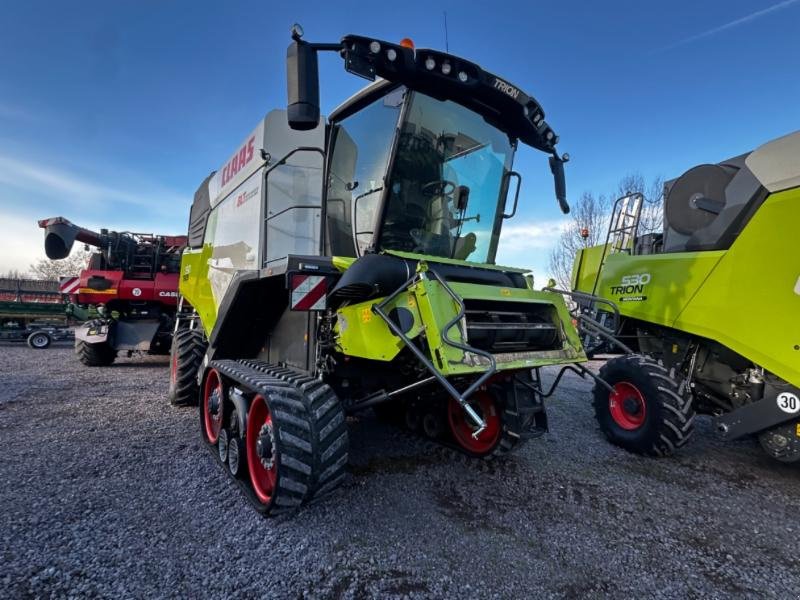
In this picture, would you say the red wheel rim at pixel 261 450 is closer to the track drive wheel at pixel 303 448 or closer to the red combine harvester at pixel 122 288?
the track drive wheel at pixel 303 448

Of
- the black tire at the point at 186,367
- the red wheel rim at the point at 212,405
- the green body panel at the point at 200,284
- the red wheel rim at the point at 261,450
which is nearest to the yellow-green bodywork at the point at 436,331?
the red wheel rim at the point at 261,450

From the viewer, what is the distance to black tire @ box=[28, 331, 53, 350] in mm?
11219

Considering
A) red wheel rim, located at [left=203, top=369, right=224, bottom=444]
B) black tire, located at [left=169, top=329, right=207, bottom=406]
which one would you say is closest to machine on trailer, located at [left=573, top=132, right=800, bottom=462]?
red wheel rim, located at [left=203, top=369, right=224, bottom=444]

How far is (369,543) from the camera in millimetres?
2492

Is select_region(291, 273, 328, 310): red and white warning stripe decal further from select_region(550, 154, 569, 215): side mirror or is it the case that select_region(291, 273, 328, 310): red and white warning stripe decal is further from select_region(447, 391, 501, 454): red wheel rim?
select_region(550, 154, 569, 215): side mirror

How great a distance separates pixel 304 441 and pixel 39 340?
1242cm

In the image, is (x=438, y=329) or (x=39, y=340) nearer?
(x=438, y=329)

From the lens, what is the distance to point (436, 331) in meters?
2.51

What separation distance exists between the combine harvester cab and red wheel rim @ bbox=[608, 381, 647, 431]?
1.44 metres

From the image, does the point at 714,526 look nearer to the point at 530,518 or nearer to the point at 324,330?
the point at 530,518

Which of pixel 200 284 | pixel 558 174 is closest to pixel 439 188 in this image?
pixel 558 174

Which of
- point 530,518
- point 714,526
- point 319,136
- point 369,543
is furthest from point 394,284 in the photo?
point 714,526

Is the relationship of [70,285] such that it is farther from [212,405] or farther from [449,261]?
[449,261]

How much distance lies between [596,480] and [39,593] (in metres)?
3.56
